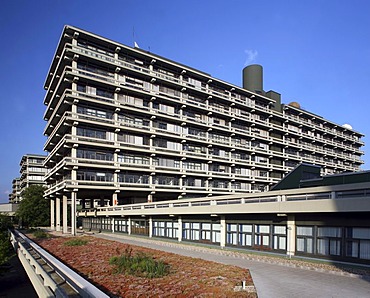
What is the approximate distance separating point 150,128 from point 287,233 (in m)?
37.0

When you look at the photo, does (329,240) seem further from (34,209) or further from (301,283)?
(34,209)

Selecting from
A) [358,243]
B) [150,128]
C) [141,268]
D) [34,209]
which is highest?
[150,128]

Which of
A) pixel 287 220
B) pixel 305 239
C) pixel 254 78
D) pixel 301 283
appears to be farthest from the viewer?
pixel 254 78

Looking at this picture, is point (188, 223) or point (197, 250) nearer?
point (197, 250)

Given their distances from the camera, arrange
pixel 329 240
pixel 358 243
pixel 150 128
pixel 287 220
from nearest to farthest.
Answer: pixel 358 243
pixel 329 240
pixel 287 220
pixel 150 128

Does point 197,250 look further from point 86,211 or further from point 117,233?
point 86,211

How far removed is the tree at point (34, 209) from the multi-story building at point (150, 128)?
14.6m

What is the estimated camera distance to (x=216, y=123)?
64.2m

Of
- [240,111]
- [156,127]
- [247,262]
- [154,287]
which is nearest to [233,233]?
[247,262]

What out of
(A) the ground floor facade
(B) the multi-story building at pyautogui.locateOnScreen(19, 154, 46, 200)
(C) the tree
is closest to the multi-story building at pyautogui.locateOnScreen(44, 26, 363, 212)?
(C) the tree

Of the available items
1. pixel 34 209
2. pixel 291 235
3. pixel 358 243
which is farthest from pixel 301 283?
pixel 34 209

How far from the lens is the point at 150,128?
5412cm

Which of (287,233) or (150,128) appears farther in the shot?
(150,128)

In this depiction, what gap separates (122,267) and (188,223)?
48.4ft
